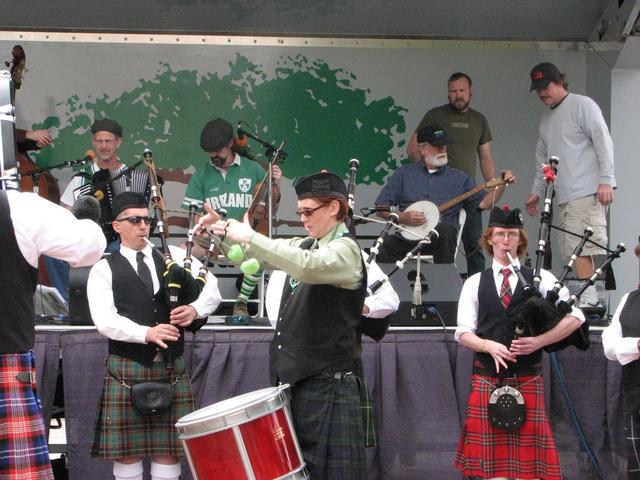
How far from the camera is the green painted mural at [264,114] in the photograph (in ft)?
24.5

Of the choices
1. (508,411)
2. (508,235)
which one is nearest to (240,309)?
(508,235)

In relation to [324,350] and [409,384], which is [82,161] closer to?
[409,384]

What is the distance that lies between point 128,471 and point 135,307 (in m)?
0.73

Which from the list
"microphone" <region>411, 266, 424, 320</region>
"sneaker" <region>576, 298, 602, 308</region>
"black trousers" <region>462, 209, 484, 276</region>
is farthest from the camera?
"black trousers" <region>462, 209, 484, 276</region>

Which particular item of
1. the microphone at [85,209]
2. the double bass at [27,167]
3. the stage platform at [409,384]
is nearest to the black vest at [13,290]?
the microphone at [85,209]

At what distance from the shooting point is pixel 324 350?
372cm

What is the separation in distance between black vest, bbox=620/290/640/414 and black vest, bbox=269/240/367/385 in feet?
4.31

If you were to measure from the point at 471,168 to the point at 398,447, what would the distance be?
2529 millimetres

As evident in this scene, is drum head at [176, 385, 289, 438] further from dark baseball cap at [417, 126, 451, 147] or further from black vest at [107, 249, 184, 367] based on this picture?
dark baseball cap at [417, 126, 451, 147]

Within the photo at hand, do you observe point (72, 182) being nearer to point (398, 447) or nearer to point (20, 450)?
point (398, 447)

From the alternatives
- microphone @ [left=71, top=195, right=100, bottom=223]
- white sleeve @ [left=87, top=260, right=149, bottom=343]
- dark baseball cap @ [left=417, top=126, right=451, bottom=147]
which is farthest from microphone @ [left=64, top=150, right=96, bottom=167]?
dark baseball cap @ [left=417, top=126, right=451, bottom=147]

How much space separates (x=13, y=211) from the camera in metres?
3.50

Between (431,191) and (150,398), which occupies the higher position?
(431,191)

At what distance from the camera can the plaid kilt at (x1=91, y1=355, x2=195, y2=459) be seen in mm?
4695
